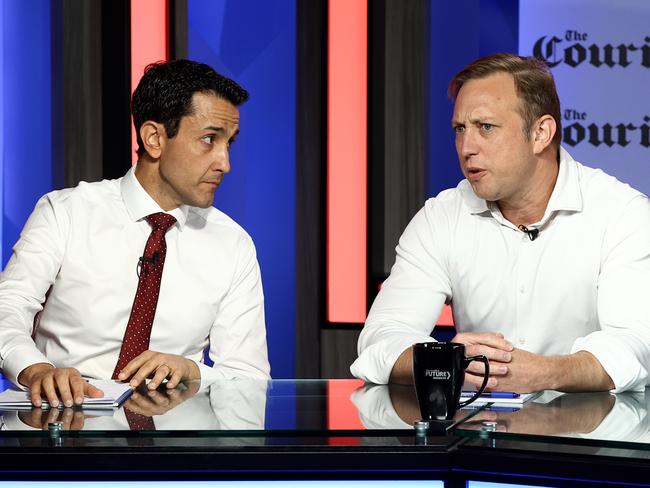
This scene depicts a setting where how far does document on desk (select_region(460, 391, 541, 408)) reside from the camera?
1710 millimetres

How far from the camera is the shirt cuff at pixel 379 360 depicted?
6.86 feet

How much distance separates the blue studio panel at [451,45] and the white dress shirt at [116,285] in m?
1.35

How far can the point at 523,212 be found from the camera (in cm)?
259

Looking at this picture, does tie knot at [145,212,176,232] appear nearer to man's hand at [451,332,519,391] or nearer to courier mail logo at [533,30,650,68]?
man's hand at [451,332,519,391]

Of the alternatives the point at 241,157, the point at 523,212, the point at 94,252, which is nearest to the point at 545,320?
the point at 523,212

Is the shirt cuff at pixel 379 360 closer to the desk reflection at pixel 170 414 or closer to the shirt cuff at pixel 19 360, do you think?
the desk reflection at pixel 170 414

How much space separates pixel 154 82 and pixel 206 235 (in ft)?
1.46

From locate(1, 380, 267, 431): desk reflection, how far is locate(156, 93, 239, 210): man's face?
85cm

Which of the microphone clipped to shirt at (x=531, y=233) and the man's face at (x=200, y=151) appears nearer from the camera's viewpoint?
the microphone clipped to shirt at (x=531, y=233)

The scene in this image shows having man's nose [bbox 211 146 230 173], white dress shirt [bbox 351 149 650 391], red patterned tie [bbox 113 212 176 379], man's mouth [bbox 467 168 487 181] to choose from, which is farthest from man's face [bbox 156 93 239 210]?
man's mouth [bbox 467 168 487 181]

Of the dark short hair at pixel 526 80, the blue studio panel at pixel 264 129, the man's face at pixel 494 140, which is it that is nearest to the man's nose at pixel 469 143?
the man's face at pixel 494 140

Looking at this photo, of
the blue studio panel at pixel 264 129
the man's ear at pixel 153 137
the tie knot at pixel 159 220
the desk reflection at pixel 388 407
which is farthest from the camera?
Answer: the blue studio panel at pixel 264 129

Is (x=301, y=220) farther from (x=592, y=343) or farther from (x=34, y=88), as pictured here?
(x=592, y=343)

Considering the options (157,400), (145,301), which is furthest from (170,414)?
(145,301)
